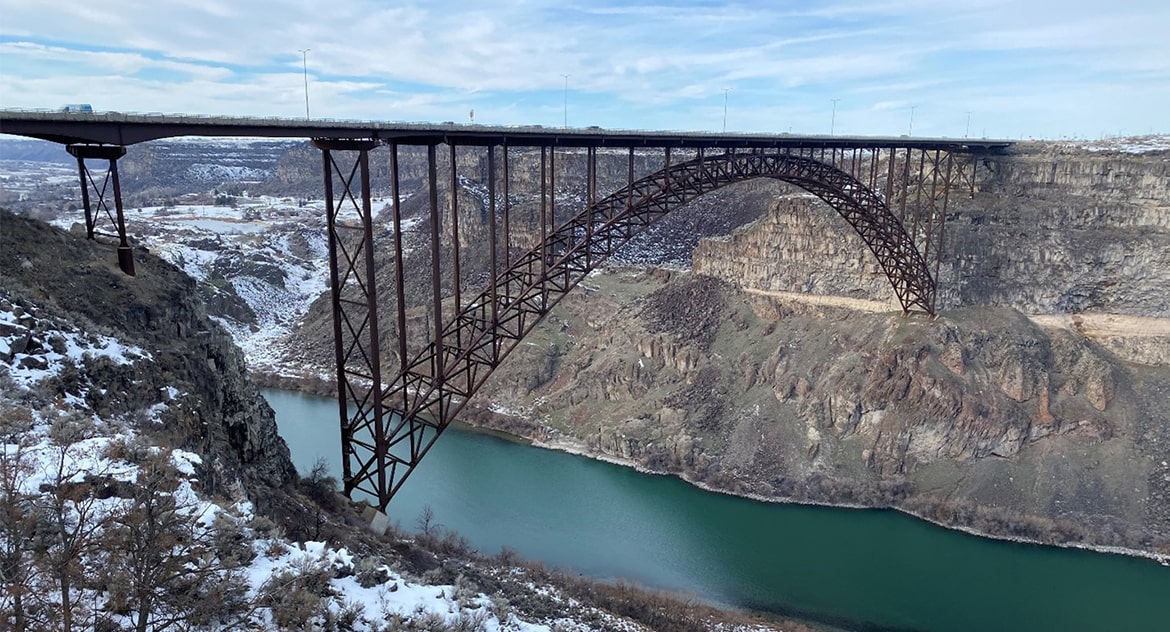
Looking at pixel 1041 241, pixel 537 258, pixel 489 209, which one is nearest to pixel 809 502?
pixel 1041 241

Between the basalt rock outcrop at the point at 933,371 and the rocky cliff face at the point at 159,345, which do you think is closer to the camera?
the rocky cliff face at the point at 159,345

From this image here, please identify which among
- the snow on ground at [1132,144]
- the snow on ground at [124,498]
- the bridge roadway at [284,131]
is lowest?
the snow on ground at [124,498]

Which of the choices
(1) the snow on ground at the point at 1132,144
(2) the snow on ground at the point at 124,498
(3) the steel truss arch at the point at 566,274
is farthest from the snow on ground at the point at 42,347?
(1) the snow on ground at the point at 1132,144

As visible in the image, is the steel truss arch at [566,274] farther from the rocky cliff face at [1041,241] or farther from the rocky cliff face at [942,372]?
the rocky cliff face at [942,372]

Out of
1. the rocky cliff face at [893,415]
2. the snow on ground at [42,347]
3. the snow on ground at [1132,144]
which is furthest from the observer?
the snow on ground at [1132,144]

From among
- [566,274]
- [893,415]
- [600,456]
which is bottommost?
[600,456]

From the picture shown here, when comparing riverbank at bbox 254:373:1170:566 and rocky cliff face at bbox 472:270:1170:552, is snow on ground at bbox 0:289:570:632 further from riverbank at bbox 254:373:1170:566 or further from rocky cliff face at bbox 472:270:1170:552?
rocky cliff face at bbox 472:270:1170:552

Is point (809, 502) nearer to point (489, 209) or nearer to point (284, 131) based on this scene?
point (489, 209)
